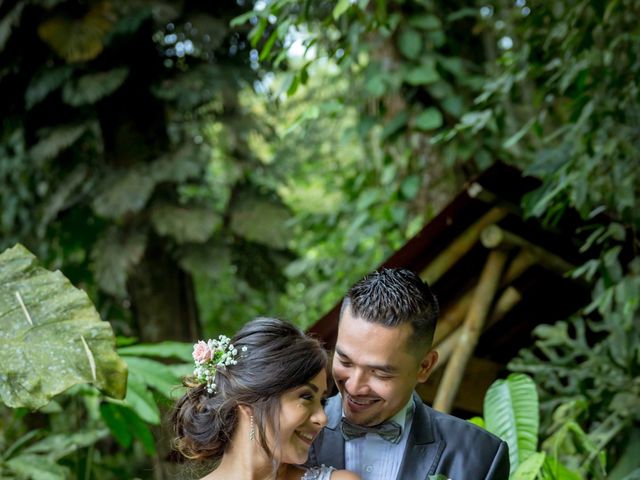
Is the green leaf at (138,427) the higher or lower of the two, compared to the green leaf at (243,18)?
lower

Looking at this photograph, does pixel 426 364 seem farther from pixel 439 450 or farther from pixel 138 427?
pixel 138 427

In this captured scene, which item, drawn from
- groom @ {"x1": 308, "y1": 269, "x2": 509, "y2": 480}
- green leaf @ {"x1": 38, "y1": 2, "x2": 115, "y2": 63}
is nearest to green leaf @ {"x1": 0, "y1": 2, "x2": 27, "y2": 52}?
green leaf @ {"x1": 38, "y1": 2, "x2": 115, "y2": 63}

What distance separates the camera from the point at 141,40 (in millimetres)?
6348

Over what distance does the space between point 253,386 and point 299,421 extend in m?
0.15

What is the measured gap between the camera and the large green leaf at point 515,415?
3.46 metres

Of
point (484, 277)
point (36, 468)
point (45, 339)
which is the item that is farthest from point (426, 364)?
point (36, 468)

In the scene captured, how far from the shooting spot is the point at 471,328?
14.3ft

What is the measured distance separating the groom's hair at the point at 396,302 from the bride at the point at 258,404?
0.58 ft

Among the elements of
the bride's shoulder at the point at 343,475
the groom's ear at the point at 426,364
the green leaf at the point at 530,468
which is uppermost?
the groom's ear at the point at 426,364

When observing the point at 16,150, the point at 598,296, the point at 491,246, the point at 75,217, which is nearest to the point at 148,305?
the point at 75,217

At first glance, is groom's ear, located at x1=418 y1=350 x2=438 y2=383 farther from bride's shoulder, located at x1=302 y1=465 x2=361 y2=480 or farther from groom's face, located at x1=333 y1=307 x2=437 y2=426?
bride's shoulder, located at x1=302 y1=465 x2=361 y2=480

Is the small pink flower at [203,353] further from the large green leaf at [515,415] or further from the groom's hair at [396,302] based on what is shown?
the large green leaf at [515,415]

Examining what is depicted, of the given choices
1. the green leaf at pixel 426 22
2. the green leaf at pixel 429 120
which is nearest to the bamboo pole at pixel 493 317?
the green leaf at pixel 429 120

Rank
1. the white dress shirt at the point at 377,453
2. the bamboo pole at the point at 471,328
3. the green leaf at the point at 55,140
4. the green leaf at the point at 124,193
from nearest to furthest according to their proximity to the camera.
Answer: the white dress shirt at the point at 377,453, the bamboo pole at the point at 471,328, the green leaf at the point at 124,193, the green leaf at the point at 55,140
